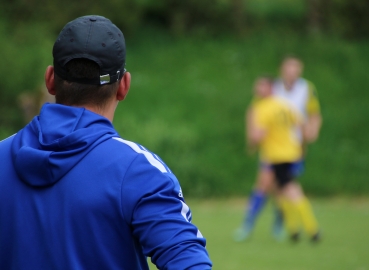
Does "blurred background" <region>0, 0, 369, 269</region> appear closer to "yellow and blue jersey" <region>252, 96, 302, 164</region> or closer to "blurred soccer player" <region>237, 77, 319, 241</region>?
"blurred soccer player" <region>237, 77, 319, 241</region>

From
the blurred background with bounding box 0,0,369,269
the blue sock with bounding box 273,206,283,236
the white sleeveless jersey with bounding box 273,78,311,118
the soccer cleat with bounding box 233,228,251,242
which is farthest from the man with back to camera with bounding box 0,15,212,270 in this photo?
the white sleeveless jersey with bounding box 273,78,311,118

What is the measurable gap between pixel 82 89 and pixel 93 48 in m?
0.13

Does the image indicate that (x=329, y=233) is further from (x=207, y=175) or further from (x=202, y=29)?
(x=202, y=29)

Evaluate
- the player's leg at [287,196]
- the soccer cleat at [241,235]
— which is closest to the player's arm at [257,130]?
the player's leg at [287,196]

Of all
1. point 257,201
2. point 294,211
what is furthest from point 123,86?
point 257,201

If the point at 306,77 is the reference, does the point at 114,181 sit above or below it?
above

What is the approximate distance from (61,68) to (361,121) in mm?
17619

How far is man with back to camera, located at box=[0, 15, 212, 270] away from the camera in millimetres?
1926

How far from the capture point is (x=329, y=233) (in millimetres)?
10633

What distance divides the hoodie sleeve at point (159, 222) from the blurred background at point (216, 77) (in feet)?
25.2

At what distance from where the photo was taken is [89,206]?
1.95 meters

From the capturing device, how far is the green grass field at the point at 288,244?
26.6 feet

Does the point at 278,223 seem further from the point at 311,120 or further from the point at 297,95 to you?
the point at 297,95

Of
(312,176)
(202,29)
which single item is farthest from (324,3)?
(312,176)
